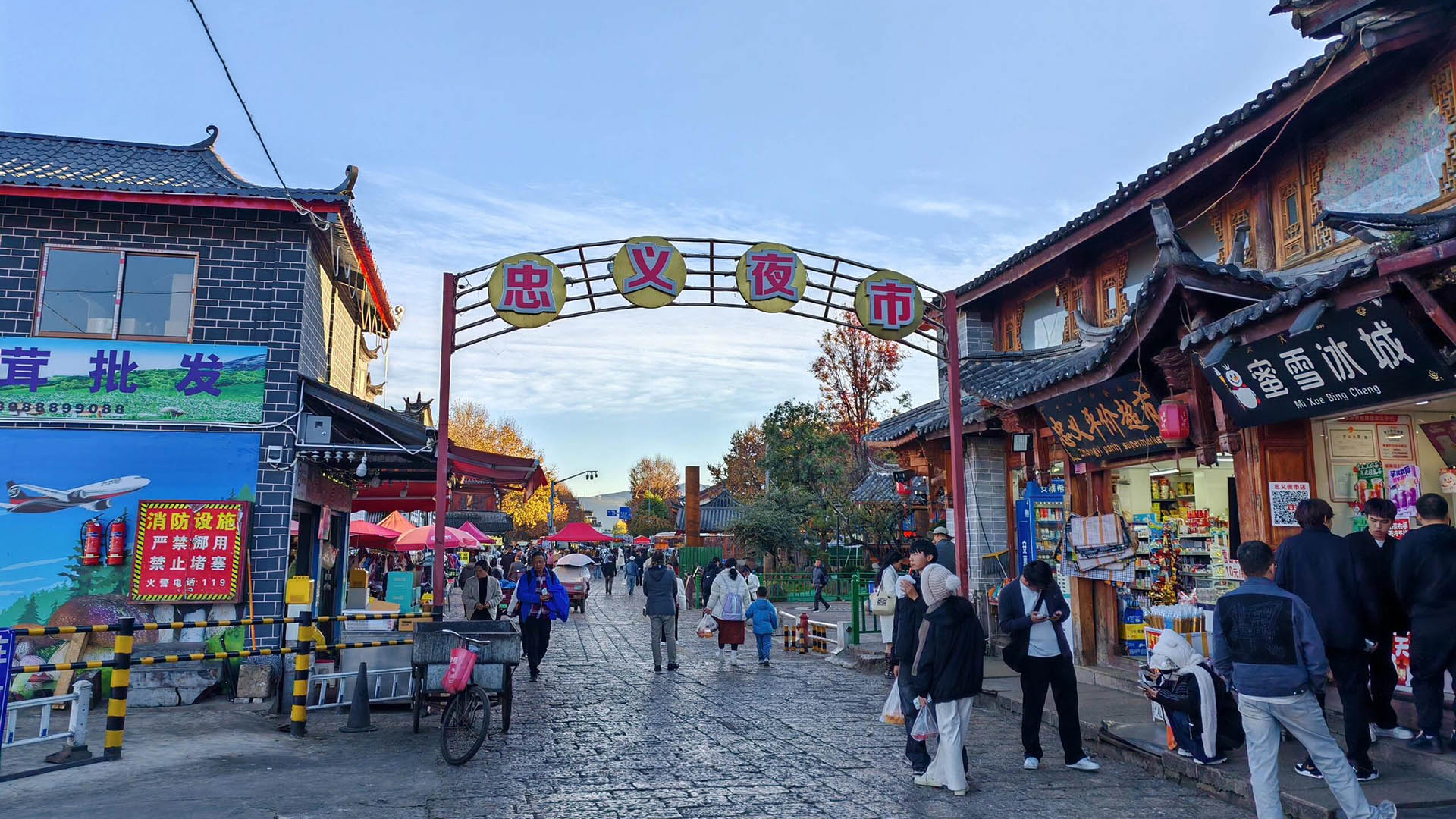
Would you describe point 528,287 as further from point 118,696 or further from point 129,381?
point 118,696

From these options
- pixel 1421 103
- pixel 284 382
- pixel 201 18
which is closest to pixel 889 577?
pixel 1421 103

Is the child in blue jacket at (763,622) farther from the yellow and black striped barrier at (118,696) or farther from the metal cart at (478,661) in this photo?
the yellow and black striped barrier at (118,696)

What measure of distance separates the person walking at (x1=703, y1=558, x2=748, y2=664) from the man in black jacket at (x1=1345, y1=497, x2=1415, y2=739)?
9.66m

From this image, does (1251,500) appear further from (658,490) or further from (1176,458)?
(658,490)

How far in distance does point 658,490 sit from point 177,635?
75.7m

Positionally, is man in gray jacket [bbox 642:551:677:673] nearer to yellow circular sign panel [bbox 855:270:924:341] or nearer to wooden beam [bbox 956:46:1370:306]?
yellow circular sign panel [bbox 855:270:924:341]

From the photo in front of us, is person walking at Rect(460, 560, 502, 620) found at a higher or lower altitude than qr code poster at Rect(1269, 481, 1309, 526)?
lower

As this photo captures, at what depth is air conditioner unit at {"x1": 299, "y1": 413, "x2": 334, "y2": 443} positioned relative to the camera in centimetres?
1287

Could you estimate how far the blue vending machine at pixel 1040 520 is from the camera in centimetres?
1373

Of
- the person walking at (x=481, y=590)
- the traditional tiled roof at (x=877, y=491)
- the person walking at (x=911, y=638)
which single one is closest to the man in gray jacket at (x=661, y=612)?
the person walking at (x=481, y=590)

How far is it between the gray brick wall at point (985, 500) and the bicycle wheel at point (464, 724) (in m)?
9.40

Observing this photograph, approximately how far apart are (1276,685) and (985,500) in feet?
32.8

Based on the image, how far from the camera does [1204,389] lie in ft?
32.1

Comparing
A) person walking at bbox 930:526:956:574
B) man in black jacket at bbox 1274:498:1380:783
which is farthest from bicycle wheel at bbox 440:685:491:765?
person walking at bbox 930:526:956:574
